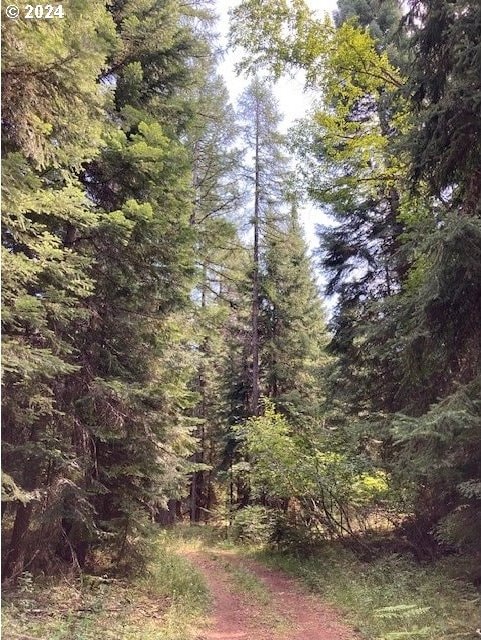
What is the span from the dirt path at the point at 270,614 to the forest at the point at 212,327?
0.10 m

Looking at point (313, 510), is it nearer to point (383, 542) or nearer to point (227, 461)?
point (383, 542)

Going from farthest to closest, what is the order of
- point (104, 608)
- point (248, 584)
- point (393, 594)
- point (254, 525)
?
point (254, 525), point (248, 584), point (393, 594), point (104, 608)

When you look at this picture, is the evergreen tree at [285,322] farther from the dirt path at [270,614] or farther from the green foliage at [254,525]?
the dirt path at [270,614]

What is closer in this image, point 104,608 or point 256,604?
point 104,608

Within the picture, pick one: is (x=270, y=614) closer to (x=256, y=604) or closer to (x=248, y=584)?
(x=256, y=604)

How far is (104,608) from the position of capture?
20.0 feet

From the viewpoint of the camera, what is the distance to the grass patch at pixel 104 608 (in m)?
5.08

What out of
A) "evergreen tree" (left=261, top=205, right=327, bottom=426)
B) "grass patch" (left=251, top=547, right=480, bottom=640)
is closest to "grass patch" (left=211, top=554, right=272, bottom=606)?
"grass patch" (left=251, top=547, right=480, bottom=640)

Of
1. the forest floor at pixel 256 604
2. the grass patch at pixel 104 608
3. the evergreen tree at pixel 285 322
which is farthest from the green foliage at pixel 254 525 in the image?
the evergreen tree at pixel 285 322

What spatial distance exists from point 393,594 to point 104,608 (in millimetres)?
4484

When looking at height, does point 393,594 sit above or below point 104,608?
below

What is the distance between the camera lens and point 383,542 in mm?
10648

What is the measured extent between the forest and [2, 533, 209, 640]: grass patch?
1.8 inches

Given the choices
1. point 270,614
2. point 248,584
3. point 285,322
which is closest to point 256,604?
point 270,614
